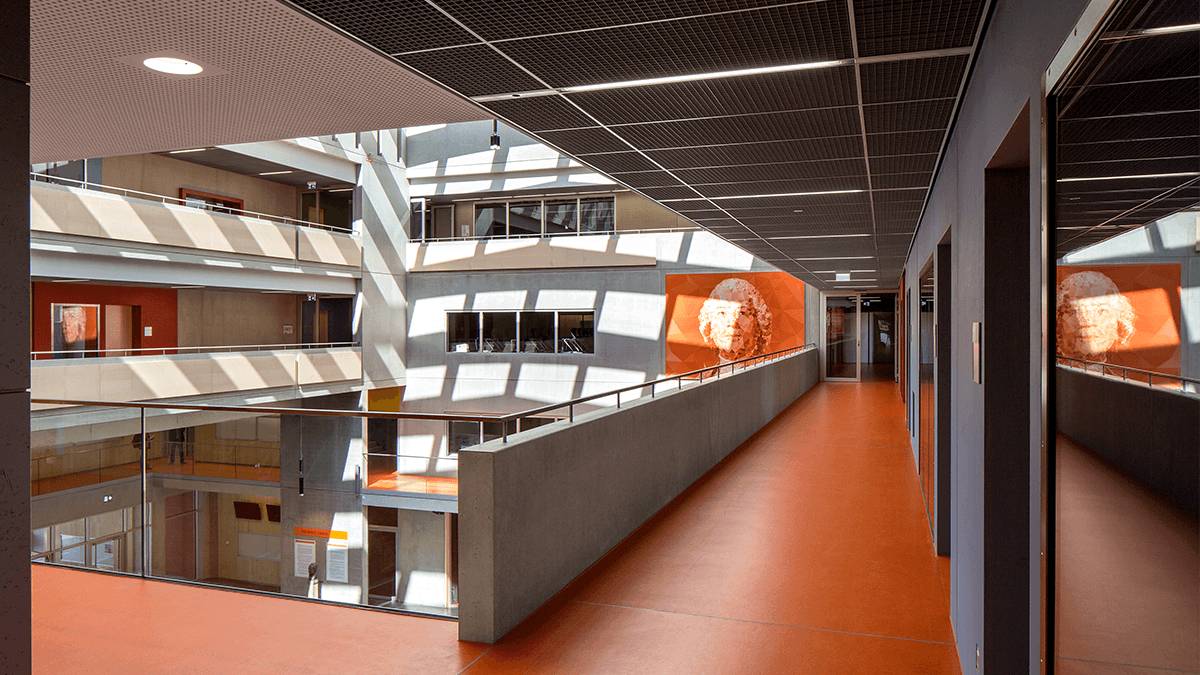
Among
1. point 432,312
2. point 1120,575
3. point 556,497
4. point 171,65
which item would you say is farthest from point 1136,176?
point 432,312

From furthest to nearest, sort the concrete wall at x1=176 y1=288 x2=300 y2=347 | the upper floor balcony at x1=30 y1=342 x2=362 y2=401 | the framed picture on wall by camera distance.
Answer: the concrete wall at x1=176 y1=288 x2=300 y2=347 → the framed picture on wall → the upper floor balcony at x1=30 y1=342 x2=362 y2=401

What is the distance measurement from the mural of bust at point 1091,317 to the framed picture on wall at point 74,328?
1724cm

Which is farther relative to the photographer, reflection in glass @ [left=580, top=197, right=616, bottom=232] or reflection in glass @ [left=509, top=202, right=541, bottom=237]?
reflection in glass @ [left=509, top=202, right=541, bottom=237]

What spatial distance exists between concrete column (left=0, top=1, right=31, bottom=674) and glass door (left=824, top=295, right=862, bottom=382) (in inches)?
826

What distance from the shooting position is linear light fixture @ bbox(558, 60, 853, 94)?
3.22 metres

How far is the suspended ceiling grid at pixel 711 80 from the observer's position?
2.67m

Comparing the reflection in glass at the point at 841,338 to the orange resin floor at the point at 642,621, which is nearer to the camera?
the orange resin floor at the point at 642,621

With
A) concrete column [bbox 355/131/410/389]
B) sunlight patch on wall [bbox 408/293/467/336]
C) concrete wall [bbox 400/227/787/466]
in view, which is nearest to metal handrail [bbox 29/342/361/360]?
concrete column [bbox 355/131/410/389]

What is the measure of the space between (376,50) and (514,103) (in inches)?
36.7

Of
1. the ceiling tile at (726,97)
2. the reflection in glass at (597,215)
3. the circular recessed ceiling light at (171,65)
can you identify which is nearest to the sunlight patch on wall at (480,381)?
the reflection in glass at (597,215)

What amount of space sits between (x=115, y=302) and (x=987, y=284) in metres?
18.2

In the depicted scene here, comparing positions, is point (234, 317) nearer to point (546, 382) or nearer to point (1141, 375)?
point (546, 382)

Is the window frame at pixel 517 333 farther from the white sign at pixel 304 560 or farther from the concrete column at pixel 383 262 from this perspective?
the white sign at pixel 304 560

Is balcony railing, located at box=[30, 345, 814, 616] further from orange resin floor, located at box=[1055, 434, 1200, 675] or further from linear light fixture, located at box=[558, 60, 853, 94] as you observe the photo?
orange resin floor, located at box=[1055, 434, 1200, 675]
